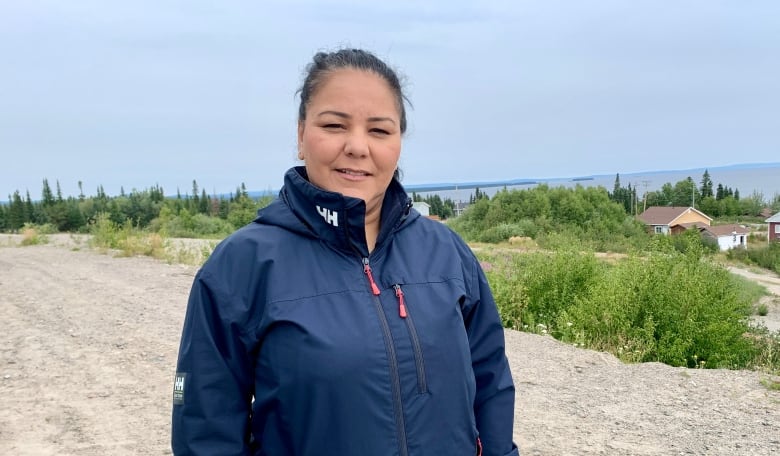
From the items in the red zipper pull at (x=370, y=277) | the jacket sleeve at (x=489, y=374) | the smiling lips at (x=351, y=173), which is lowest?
the jacket sleeve at (x=489, y=374)

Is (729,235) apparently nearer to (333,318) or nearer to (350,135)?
(350,135)

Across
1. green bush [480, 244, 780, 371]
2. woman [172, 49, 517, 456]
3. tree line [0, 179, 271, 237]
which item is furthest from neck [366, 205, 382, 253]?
tree line [0, 179, 271, 237]

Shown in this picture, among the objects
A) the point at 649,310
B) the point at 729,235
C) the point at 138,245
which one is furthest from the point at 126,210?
the point at 729,235

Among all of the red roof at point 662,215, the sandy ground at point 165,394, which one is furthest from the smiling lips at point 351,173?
the red roof at point 662,215

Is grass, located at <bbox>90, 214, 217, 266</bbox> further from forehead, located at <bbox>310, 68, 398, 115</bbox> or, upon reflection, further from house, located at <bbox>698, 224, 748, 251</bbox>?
house, located at <bbox>698, 224, 748, 251</bbox>

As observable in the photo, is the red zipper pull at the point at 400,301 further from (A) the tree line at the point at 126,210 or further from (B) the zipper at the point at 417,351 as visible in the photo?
(A) the tree line at the point at 126,210

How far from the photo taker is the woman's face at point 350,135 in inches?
58.2

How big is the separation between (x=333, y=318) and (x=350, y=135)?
0.45 m

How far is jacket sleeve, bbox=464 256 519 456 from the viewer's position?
1.68 meters

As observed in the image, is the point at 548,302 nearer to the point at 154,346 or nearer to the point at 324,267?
the point at 154,346

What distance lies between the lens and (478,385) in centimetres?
172

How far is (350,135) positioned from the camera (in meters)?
1.48

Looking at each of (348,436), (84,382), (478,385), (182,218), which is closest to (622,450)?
(478,385)

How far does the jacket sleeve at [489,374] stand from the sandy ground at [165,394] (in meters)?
2.27
